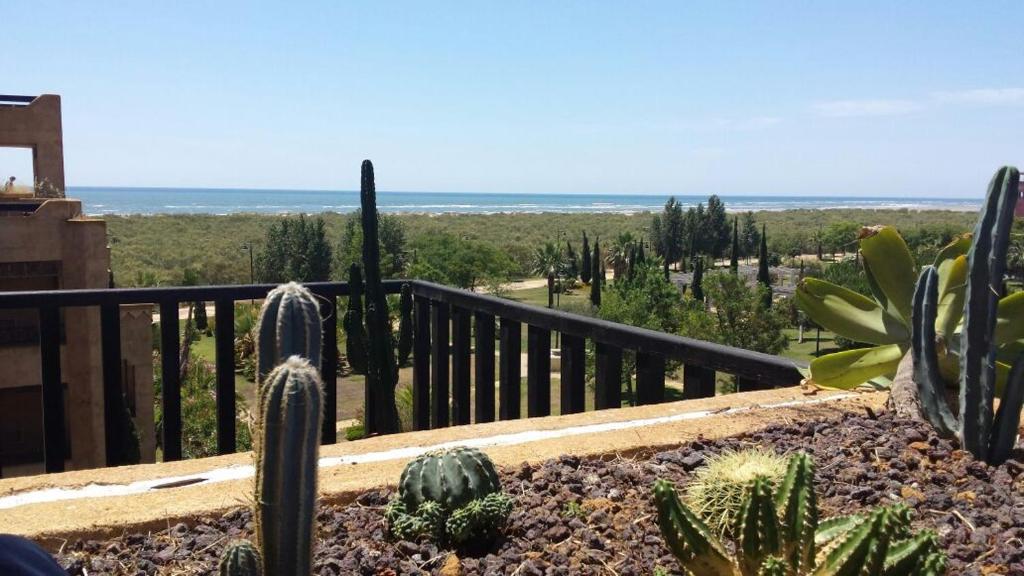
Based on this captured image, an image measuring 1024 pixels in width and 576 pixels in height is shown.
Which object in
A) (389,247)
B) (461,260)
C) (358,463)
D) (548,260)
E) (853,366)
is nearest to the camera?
Answer: (358,463)

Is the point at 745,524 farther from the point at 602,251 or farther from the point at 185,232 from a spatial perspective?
the point at 185,232

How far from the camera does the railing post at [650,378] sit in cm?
350

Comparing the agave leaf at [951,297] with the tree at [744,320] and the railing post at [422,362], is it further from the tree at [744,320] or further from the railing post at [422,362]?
the tree at [744,320]

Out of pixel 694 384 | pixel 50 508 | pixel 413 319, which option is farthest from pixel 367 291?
pixel 50 508

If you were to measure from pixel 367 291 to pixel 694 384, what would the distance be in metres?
3.49

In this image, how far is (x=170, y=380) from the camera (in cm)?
386

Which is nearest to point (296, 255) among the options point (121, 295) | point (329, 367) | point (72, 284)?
point (72, 284)

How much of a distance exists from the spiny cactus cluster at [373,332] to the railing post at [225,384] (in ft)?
4.08

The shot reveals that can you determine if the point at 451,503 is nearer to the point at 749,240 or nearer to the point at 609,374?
the point at 609,374

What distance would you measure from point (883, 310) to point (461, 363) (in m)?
2.05

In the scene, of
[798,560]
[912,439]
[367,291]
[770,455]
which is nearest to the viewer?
[798,560]

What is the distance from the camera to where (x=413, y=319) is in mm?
5145

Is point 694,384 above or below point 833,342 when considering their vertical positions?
above

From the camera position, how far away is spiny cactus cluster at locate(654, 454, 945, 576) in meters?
1.49
